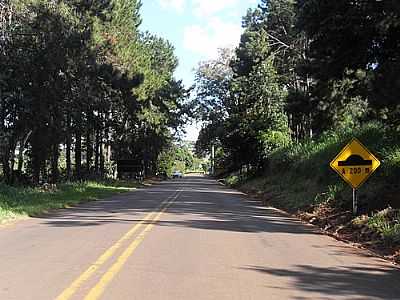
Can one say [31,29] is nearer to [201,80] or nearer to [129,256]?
[129,256]

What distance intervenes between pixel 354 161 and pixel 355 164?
109mm

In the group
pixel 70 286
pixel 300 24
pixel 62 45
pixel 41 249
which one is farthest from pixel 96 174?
pixel 70 286

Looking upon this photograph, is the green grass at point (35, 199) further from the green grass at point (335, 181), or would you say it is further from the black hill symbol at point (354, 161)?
the black hill symbol at point (354, 161)

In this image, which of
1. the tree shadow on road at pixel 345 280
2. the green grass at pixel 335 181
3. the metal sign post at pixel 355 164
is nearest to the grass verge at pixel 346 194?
the green grass at pixel 335 181

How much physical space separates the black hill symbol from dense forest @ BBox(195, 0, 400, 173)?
4.44 ft

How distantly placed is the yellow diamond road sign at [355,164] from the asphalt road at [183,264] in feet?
6.68

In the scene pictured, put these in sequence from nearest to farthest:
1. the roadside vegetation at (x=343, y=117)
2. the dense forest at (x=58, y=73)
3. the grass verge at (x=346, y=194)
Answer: the grass verge at (x=346, y=194), the roadside vegetation at (x=343, y=117), the dense forest at (x=58, y=73)

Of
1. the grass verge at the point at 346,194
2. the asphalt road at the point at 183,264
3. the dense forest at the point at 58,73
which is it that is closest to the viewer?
the asphalt road at the point at 183,264

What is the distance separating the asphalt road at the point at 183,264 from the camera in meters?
8.05

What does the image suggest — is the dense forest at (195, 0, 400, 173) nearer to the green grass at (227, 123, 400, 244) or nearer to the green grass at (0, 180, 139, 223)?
the green grass at (227, 123, 400, 244)

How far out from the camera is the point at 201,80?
8212cm

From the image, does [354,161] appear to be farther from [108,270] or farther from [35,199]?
[35,199]

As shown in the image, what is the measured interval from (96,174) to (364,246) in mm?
42204

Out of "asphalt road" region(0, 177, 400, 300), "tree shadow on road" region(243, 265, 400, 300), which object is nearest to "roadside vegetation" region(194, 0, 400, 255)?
"asphalt road" region(0, 177, 400, 300)
